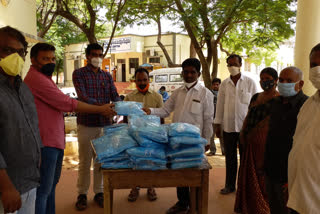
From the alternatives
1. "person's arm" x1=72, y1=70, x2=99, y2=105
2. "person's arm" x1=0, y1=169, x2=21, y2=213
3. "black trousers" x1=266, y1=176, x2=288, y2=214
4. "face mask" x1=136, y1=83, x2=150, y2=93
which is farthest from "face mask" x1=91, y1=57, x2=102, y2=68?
"black trousers" x1=266, y1=176, x2=288, y2=214

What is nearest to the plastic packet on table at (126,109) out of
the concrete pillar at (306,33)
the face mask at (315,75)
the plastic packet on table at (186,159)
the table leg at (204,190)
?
the plastic packet on table at (186,159)

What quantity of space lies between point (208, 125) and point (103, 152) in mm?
1585

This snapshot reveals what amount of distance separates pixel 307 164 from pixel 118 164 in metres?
1.24

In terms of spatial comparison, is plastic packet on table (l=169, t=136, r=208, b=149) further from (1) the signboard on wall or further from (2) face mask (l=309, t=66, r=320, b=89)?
Result: (1) the signboard on wall

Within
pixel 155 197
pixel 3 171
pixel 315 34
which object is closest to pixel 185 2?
pixel 315 34

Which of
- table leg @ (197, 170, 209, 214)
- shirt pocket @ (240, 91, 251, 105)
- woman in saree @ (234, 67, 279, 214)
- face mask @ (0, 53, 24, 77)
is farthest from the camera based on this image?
shirt pocket @ (240, 91, 251, 105)

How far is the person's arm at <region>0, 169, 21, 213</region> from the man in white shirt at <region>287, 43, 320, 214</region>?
63.8 inches

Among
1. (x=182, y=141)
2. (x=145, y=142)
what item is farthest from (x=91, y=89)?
(x=182, y=141)

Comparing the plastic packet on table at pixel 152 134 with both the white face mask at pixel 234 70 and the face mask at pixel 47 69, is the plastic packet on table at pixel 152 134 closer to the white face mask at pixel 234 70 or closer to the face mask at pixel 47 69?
the face mask at pixel 47 69

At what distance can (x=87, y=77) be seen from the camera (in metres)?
3.39

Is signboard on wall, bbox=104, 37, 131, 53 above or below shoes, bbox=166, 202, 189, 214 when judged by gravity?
above

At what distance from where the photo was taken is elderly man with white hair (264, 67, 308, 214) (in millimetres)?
2199

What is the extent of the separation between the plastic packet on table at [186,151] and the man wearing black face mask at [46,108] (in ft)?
3.29

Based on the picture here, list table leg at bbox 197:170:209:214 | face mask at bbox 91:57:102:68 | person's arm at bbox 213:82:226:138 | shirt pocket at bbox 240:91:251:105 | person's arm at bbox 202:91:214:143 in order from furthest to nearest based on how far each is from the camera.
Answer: person's arm at bbox 213:82:226:138, shirt pocket at bbox 240:91:251:105, face mask at bbox 91:57:102:68, person's arm at bbox 202:91:214:143, table leg at bbox 197:170:209:214
